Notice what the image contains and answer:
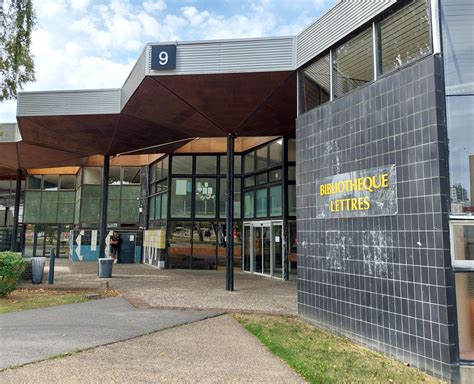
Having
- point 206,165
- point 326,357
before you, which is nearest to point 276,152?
point 206,165

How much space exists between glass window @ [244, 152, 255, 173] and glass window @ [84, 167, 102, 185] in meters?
10.2

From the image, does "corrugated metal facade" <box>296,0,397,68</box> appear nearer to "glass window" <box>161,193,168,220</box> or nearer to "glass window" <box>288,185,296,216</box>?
"glass window" <box>288,185,296,216</box>

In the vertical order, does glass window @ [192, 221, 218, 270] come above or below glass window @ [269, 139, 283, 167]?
below

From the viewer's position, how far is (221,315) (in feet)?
26.7

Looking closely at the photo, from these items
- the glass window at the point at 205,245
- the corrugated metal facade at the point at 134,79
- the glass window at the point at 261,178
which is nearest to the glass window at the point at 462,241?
the corrugated metal facade at the point at 134,79

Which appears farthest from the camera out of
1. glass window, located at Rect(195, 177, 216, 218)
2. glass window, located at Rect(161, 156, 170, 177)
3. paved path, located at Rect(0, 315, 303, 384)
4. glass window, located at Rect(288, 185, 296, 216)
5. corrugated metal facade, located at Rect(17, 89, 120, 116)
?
glass window, located at Rect(161, 156, 170, 177)

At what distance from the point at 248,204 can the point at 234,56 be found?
343 inches

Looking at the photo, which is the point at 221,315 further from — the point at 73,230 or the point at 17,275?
the point at 73,230

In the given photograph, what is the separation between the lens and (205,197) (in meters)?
18.0

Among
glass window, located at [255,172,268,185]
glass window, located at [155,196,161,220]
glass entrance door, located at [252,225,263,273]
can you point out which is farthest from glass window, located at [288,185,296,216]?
glass window, located at [155,196,161,220]

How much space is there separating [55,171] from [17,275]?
16489 millimetres

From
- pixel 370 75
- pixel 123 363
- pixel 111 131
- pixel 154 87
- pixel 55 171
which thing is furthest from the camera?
pixel 55 171

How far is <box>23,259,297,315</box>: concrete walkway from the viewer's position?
9203 mm

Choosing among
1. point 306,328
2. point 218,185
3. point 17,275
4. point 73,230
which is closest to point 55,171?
point 73,230
